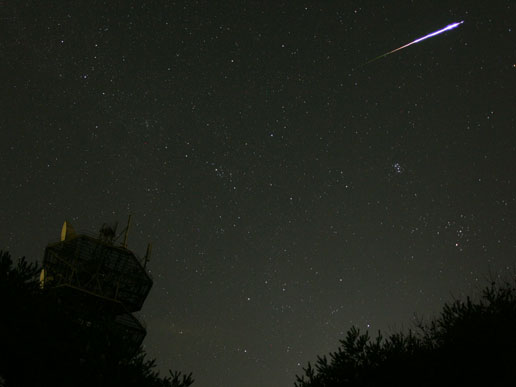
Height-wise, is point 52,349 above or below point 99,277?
below

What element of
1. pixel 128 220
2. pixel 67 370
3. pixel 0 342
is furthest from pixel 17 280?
pixel 128 220

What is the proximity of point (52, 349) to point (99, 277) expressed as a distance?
15.5 metres

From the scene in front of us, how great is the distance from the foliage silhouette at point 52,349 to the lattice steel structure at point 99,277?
13.8m

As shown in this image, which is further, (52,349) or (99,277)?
(99,277)

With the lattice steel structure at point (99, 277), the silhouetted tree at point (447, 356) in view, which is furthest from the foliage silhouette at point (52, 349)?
the lattice steel structure at point (99, 277)

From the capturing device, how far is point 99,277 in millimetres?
27766

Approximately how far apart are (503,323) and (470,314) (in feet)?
5.53

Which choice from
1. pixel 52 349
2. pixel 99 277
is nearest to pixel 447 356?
pixel 52 349

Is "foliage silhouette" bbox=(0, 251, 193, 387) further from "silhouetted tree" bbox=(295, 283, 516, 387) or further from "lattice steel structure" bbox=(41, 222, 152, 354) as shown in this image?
"lattice steel structure" bbox=(41, 222, 152, 354)

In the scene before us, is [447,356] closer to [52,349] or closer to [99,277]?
[52,349]

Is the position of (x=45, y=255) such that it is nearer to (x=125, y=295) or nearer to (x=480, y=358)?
(x=125, y=295)

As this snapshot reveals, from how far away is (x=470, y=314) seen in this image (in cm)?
1838

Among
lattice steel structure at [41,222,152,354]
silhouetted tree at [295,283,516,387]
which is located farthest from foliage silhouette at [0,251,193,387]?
lattice steel structure at [41,222,152,354]

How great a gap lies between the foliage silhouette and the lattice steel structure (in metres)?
13.8
